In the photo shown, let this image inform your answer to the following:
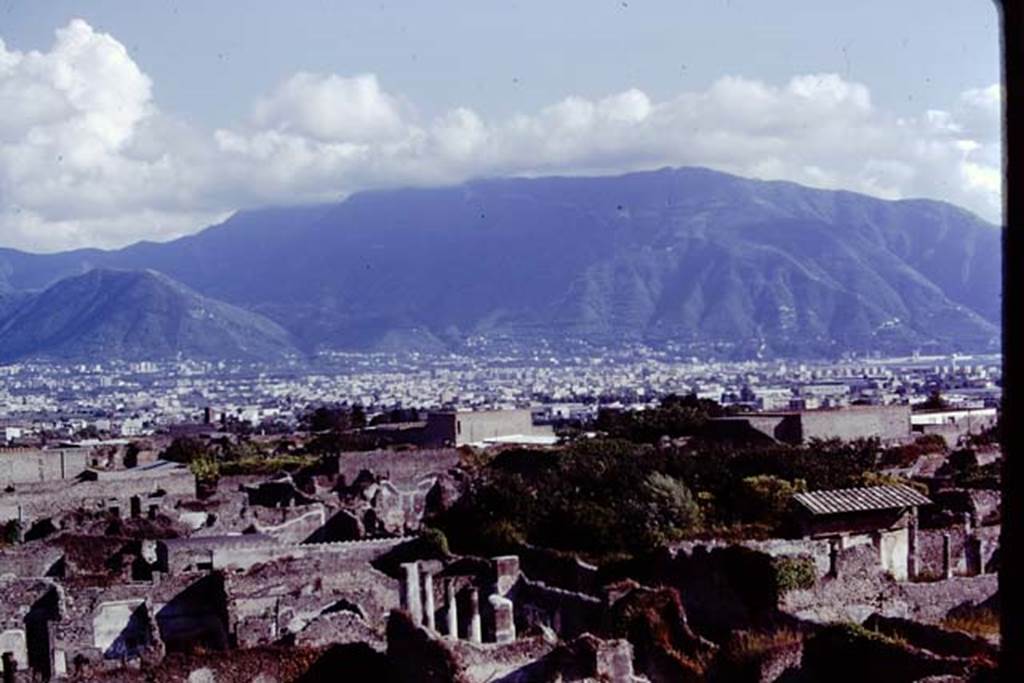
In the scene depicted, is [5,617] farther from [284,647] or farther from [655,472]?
[655,472]

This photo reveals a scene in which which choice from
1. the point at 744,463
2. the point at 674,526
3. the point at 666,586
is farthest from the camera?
the point at 744,463

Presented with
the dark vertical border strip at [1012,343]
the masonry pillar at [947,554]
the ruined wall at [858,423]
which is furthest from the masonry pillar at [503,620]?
the ruined wall at [858,423]

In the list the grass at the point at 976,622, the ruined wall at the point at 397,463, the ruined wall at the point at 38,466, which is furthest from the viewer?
the ruined wall at the point at 38,466

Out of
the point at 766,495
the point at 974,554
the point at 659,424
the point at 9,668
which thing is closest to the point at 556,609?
the point at 974,554

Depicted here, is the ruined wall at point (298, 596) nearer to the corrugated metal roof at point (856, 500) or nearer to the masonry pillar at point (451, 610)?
the masonry pillar at point (451, 610)

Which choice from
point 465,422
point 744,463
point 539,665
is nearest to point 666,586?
point 539,665

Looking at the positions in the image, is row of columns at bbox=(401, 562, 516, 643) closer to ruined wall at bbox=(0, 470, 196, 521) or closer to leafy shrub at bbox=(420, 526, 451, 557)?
leafy shrub at bbox=(420, 526, 451, 557)

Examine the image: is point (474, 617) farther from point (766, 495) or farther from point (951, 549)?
point (766, 495)
